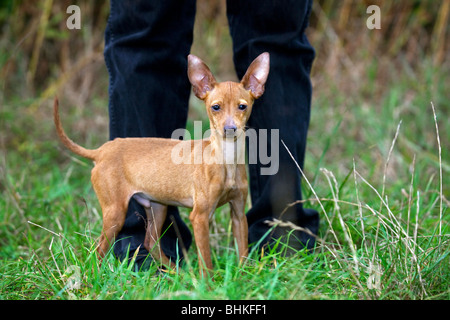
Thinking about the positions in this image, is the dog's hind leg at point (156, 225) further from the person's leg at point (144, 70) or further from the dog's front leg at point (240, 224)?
the dog's front leg at point (240, 224)

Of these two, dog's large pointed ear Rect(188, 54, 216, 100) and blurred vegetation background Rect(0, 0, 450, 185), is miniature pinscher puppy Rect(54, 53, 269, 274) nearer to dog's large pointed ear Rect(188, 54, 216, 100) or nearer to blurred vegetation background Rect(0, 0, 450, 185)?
dog's large pointed ear Rect(188, 54, 216, 100)

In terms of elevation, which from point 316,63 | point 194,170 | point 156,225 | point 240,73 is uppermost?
point 316,63

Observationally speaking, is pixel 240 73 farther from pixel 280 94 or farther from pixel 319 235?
pixel 319 235

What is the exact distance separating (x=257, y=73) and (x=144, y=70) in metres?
0.57

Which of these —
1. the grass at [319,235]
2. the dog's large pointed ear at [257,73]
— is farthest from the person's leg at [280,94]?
the dog's large pointed ear at [257,73]

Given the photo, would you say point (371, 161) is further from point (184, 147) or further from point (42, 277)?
point (42, 277)

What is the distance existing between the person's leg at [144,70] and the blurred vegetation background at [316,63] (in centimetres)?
229

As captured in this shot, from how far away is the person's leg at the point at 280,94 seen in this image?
2.53 metres

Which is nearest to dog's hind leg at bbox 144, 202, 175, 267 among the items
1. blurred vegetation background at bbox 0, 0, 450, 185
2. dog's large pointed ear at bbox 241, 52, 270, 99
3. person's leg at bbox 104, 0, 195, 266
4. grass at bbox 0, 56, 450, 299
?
person's leg at bbox 104, 0, 195, 266

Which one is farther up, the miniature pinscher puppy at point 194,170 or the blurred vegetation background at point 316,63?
the blurred vegetation background at point 316,63

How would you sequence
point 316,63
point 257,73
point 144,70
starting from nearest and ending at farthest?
point 257,73, point 144,70, point 316,63

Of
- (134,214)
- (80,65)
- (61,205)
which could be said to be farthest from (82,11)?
(134,214)

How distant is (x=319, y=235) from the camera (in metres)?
2.85

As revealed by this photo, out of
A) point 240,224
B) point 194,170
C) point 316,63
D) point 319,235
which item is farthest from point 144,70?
point 316,63
